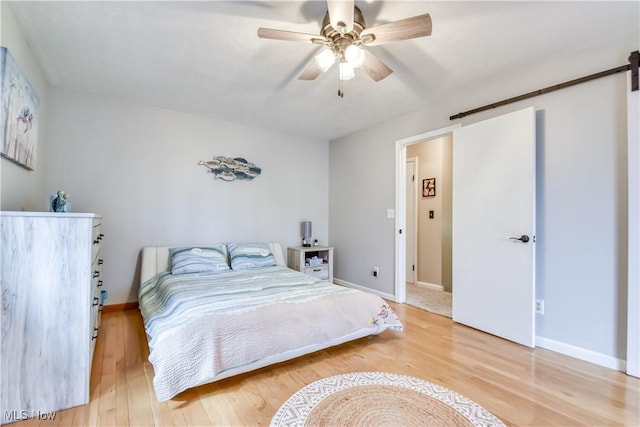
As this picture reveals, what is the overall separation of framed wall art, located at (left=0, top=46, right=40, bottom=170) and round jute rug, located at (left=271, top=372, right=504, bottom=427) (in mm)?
2407

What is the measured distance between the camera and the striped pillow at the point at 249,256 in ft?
11.6

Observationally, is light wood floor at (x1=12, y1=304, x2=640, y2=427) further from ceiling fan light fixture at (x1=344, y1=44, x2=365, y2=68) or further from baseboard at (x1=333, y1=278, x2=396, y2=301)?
ceiling fan light fixture at (x1=344, y1=44, x2=365, y2=68)

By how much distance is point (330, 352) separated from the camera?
238 centimetres

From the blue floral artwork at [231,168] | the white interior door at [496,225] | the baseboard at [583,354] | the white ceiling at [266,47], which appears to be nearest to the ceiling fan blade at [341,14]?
the white ceiling at [266,47]

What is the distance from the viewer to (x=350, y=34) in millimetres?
1829

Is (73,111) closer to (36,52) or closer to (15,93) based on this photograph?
(36,52)

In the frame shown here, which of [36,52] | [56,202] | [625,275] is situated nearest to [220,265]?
[56,202]

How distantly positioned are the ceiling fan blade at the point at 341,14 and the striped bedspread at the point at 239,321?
1.90m

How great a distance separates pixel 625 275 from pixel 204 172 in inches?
168

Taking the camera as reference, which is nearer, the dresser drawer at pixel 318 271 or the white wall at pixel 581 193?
the white wall at pixel 581 193

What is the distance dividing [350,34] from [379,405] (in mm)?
2248

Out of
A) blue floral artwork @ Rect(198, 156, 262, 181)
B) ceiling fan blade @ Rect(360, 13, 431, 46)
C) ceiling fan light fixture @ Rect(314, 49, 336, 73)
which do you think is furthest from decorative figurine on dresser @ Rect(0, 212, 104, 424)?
blue floral artwork @ Rect(198, 156, 262, 181)

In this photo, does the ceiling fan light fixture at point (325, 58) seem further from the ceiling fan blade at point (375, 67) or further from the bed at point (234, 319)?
the bed at point (234, 319)

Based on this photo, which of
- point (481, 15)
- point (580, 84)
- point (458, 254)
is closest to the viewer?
point (481, 15)
